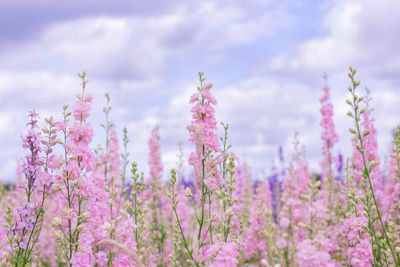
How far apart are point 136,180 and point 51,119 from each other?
978 millimetres

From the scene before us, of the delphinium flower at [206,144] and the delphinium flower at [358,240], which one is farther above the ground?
the delphinium flower at [206,144]

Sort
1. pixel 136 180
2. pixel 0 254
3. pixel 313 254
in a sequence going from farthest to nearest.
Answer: pixel 0 254 < pixel 136 180 < pixel 313 254

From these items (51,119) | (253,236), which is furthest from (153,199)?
(51,119)

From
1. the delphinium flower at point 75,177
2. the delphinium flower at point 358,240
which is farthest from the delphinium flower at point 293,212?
the delphinium flower at point 75,177

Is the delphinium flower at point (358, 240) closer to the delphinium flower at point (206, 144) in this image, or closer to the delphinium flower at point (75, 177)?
the delphinium flower at point (206, 144)

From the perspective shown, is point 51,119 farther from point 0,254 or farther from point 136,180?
point 0,254

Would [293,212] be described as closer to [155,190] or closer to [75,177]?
[155,190]

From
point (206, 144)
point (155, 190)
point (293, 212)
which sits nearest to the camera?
point (206, 144)

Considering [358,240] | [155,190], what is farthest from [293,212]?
[358,240]

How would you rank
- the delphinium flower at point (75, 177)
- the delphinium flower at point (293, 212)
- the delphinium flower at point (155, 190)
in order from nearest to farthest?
the delphinium flower at point (75, 177), the delphinium flower at point (293, 212), the delphinium flower at point (155, 190)

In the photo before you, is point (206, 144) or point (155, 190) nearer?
point (206, 144)

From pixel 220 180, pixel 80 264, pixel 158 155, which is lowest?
pixel 80 264

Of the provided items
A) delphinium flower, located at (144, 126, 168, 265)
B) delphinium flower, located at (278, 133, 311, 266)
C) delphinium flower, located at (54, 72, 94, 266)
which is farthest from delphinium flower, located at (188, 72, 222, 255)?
delphinium flower, located at (144, 126, 168, 265)

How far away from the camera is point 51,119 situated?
475 centimetres
